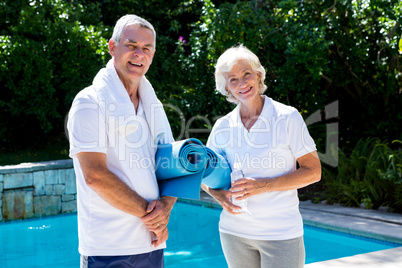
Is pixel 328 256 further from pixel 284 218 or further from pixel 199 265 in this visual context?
pixel 284 218

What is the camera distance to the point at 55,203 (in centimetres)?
632

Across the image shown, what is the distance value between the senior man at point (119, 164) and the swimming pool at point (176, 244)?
2.86 metres

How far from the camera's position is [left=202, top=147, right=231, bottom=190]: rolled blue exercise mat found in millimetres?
1852

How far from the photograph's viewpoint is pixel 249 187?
1931 millimetres

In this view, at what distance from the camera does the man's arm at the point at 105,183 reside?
5.09ft

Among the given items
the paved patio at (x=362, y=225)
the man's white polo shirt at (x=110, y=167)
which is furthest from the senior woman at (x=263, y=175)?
the paved patio at (x=362, y=225)

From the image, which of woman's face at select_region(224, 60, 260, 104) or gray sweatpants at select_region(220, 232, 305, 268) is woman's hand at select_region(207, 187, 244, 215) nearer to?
gray sweatpants at select_region(220, 232, 305, 268)

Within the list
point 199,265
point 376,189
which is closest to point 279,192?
point 199,265

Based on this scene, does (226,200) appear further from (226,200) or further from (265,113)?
(265,113)

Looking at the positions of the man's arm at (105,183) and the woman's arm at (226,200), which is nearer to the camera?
the man's arm at (105,183)

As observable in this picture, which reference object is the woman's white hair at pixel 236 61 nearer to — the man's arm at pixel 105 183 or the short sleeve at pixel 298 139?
the short sleeve at pixel 298 139

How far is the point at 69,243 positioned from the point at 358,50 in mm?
4664

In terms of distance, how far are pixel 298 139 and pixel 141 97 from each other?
70 cm

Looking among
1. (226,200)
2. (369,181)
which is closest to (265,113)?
(226,200)
